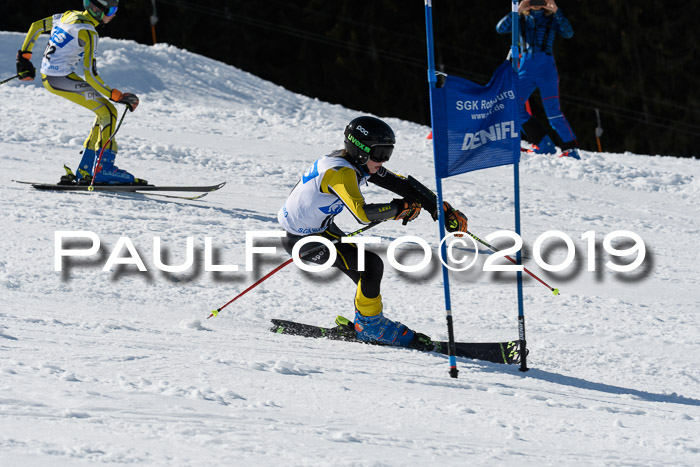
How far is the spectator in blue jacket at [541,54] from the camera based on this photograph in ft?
39.4

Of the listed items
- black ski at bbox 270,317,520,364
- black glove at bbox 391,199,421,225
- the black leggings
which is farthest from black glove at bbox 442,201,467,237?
black ski at bbox 270,317,520,364

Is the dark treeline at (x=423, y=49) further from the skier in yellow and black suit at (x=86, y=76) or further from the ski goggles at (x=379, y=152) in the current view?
the ski goggles at (x=379, y=152)

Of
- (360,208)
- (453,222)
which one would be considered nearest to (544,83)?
(453,222)

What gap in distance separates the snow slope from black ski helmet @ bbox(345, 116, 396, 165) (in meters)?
1.21

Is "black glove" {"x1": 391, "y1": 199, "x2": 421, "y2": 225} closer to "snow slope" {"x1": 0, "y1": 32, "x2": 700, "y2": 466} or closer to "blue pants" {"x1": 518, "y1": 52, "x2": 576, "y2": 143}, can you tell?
"snow slope" {"x1": 0, "y1": 32, "x2": 700, "y2": 466}

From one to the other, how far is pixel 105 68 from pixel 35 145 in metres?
4.47

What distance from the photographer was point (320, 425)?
397cm

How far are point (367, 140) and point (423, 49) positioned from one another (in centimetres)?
2297

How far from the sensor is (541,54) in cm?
1216

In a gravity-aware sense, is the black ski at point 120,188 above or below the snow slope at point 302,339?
above

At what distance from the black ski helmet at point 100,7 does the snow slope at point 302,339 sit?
175 centimetres

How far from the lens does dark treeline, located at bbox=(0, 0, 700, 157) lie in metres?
25.8

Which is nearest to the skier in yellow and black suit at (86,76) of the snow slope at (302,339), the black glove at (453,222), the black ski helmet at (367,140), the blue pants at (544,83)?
the snow slope at (302,339)

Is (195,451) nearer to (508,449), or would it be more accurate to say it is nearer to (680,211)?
(508,449)
